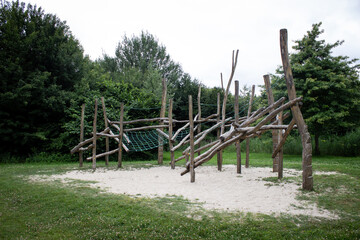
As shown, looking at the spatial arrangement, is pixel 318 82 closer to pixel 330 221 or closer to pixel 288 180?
pixel 288 180

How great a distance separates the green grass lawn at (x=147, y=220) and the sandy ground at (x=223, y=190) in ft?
1.06

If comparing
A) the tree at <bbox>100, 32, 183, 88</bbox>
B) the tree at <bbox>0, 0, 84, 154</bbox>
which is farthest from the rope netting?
the tree at <bbox>100, 32, 183, 88</bbox>

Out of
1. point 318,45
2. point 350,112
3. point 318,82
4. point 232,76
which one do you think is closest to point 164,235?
point 232,76

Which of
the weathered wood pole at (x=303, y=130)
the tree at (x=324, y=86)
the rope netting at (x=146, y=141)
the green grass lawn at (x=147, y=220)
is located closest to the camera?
the green grass lawn at (x=147, y=220)

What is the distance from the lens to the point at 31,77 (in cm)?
1237

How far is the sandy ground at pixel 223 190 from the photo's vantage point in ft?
13.7

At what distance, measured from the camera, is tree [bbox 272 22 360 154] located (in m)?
11.8

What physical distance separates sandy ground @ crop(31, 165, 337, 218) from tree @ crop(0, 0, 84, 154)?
6.69 metres

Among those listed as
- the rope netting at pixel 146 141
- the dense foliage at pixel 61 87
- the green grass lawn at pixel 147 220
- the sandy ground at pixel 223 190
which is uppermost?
the dense foliage at pixel 61 87

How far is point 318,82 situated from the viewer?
12117mm

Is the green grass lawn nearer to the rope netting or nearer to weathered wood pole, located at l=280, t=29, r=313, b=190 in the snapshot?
weathered wood pole, located at l=280, t=29, r=313, b=190

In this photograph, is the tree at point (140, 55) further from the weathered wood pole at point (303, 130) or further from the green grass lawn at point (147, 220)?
the green grass lawn at point (147, 220)

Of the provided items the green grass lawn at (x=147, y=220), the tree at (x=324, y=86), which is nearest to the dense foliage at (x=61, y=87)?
the tree at (x=324, y=86)

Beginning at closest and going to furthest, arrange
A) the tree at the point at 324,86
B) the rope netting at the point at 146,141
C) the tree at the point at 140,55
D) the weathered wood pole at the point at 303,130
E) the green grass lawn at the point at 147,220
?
the green grass lawn at the point at 147,220, the weathered wood pole at the point at 303,130, the rope netting at the point at 146,141, the tree at the point at 324,86, the tree at the point at 140,55
